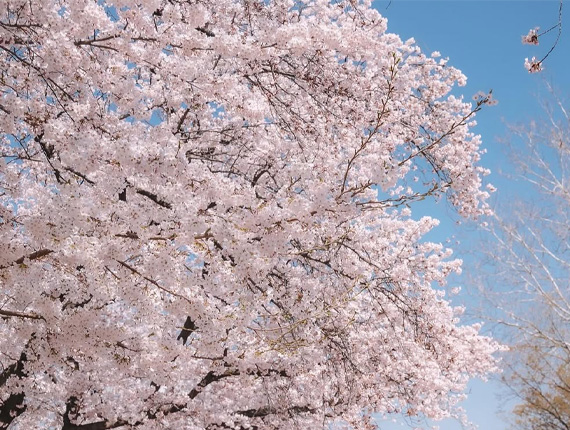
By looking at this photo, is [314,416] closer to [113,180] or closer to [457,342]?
[457,342]

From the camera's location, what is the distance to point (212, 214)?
4.11 m

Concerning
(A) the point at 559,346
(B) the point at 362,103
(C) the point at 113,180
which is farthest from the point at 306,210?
(A) the point at 559,346

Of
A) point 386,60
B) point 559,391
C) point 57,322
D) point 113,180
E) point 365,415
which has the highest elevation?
point 559,391

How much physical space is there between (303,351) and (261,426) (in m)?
3.41

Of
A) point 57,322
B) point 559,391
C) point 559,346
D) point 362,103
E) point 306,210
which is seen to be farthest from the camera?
point 559,391

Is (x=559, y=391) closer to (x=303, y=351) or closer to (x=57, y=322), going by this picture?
(x=303, y=351)

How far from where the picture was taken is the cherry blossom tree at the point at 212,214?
3.96 m

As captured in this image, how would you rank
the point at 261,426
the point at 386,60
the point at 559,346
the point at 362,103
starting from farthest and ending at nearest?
the point at 559,346
the point at 261,426
the point at 386,60
the point at 362,103

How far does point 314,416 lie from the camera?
1027cm

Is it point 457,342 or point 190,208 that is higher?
point 457,342

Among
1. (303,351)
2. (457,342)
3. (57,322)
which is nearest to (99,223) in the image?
(57,322)

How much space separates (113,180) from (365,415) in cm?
770

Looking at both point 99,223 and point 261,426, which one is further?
point 261,426

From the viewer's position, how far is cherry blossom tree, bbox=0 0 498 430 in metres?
3.96
